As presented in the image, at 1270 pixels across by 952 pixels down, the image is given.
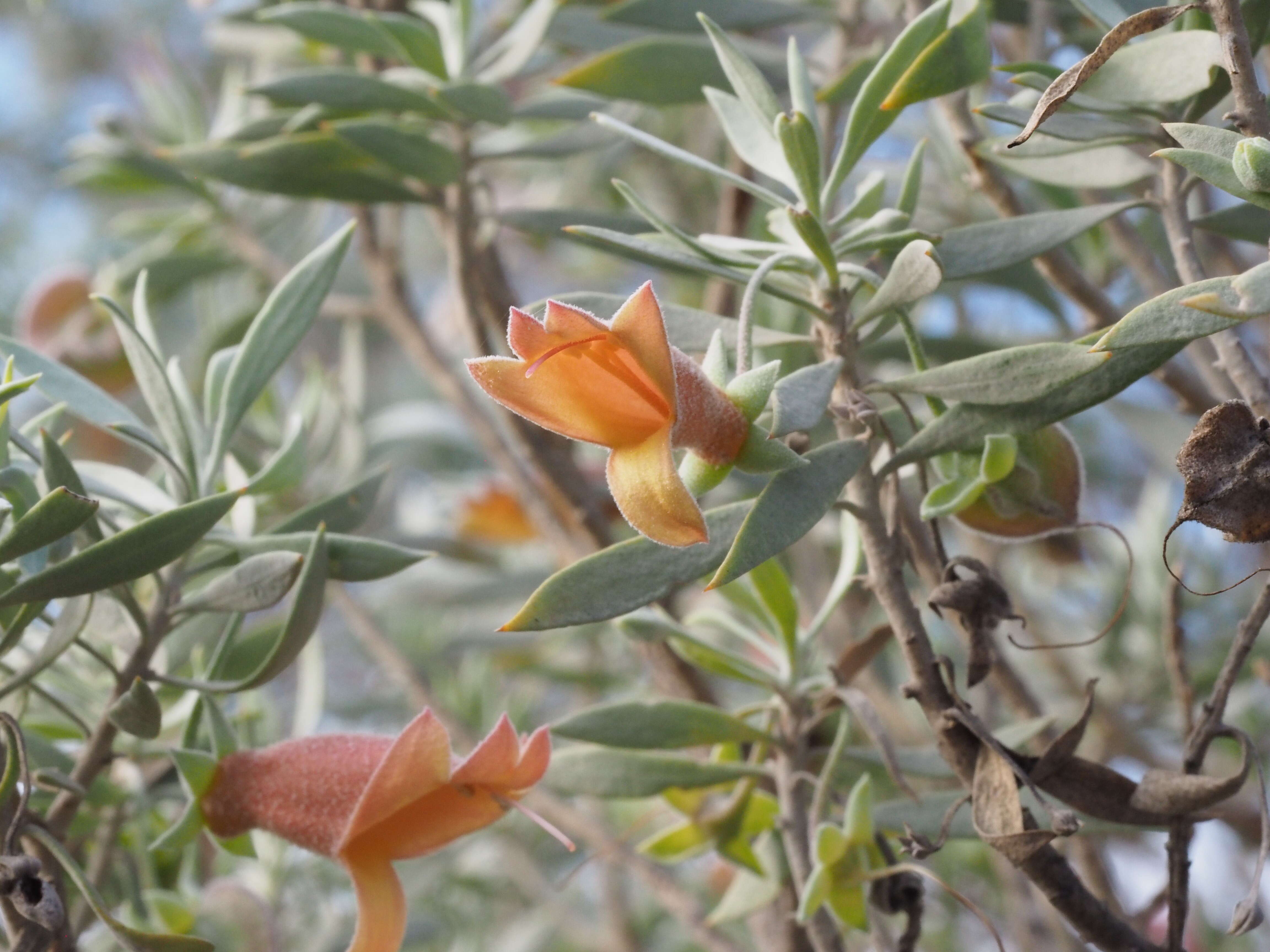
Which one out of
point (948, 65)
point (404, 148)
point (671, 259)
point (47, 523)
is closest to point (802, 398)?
point (671, 259)

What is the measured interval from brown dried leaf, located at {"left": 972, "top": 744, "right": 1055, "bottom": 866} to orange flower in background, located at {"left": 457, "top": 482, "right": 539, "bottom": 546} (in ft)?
3.67

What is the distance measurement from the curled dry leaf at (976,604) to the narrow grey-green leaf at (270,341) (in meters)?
0.39

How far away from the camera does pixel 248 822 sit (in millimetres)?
630

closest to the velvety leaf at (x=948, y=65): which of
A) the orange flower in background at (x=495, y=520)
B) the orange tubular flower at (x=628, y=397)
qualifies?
the orange tubular flower at (x=628, y=397)

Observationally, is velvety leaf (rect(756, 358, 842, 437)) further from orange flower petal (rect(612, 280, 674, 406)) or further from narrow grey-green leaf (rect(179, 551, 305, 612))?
narrow grey-green leaf (rect(179, 551, 305, 612))

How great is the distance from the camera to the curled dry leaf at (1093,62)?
0.48 meters

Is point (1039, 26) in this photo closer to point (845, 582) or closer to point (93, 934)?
point (845, 582)

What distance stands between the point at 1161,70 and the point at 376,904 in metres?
0.57

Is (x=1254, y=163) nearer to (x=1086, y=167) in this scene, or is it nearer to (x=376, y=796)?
(x=1086, y=167)

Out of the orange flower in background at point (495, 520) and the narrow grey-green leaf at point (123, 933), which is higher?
the narrow grey-green leaf at point (123, 933)

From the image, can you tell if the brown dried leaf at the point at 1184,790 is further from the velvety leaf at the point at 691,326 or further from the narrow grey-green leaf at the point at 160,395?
the narrow grey-green leaf at the point at 160,395

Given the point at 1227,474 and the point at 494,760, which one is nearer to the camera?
the point at 1227,474

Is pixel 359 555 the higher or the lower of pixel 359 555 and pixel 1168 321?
the lower

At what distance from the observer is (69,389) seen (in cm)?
67
